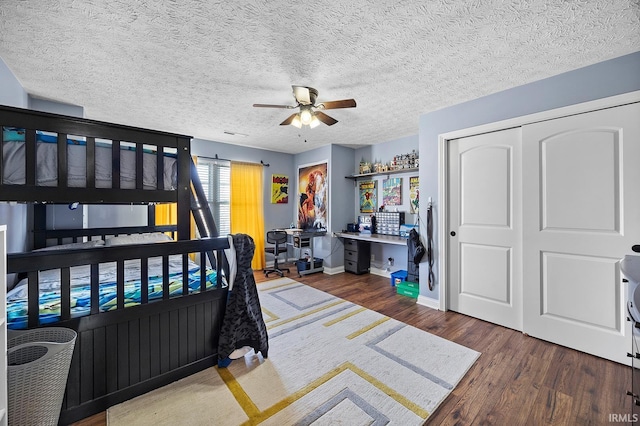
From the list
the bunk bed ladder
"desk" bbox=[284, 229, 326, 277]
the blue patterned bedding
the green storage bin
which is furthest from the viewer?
"desk" bbox=[284, 229, 326, 277]

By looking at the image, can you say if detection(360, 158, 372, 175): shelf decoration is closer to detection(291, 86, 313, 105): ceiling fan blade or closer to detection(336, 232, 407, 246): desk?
detection(336, 232, 407, 246): desk

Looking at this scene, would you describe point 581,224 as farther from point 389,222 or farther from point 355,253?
point 355,253

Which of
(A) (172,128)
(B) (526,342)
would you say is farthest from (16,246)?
(B) (526,342)

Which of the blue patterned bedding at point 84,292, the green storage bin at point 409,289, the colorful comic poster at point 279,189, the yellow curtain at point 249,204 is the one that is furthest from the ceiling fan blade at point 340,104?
the colorful comic poster at point 279,189

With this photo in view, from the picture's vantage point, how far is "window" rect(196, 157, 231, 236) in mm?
4598

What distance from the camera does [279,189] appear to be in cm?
544

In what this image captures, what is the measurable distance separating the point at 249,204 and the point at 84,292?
3.28 meters

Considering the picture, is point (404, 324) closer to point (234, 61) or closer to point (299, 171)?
point (234, 61)

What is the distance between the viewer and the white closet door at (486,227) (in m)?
2.54

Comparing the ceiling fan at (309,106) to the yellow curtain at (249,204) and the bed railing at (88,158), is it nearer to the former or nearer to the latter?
the bed railing at (88,158)

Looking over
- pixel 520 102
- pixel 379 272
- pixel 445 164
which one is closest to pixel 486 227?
pixel 445 164

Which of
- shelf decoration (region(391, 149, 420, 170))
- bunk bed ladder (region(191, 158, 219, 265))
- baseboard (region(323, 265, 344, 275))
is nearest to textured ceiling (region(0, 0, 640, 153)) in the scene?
bunk bed ladder (region(191, 158, 219, 265))

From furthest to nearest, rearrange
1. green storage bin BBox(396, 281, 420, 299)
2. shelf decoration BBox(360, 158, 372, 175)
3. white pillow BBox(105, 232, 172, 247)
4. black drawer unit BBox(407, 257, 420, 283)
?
1. shelf decoration BBox(360, 158, 372, 175)
2. black drawer unit BBox(407, 257, 420, 283)
3. green storage bin BBox(396, 281, 420, 299)
4. white pillow BBox(105, 232, 172, 247)

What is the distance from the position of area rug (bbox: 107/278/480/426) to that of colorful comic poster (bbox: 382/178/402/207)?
7.68 feet
